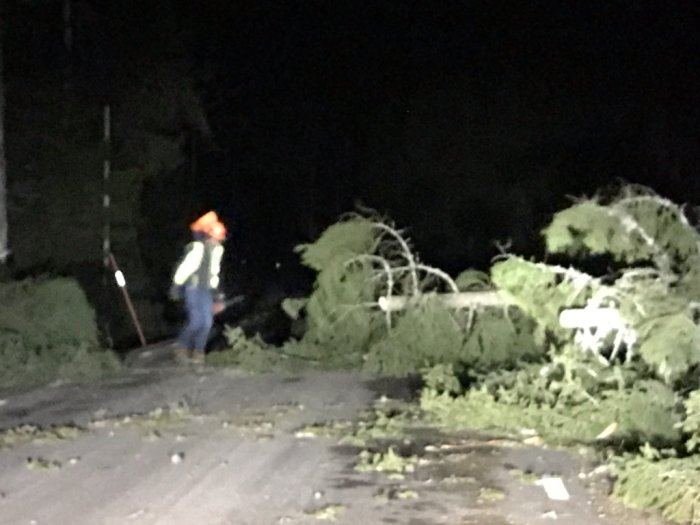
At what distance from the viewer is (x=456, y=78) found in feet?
104

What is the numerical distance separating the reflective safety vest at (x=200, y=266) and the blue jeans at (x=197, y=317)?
0.30ft

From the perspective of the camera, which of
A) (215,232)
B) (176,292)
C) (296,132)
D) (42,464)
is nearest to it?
(42,464)

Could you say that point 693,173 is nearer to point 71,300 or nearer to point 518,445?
point 71,300

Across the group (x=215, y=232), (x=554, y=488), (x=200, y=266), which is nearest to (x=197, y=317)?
(x=200, y=266)

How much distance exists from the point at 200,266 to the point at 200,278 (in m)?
0.13

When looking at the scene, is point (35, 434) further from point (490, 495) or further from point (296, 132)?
point (296, 132)

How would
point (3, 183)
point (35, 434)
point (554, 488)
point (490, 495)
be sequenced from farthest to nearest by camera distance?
1. point (3, 183)
2. point (35, 434)
3. point (554, 488)
4. point (490, 495)

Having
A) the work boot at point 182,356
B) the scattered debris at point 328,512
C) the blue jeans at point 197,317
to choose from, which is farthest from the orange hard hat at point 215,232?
the scattered debris at point 328,512

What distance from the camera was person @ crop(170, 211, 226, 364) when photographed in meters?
13.4

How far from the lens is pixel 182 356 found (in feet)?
44.4

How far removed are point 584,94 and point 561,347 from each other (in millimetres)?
18007

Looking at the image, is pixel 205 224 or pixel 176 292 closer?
pixel 205 224

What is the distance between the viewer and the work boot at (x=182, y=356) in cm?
1346

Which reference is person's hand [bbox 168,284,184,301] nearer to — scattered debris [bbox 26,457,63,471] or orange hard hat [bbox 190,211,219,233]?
orange hard hat [bbox 190,211,219,233]
